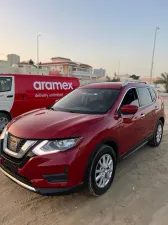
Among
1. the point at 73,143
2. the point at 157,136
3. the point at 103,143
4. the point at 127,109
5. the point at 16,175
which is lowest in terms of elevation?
the point at 157,136

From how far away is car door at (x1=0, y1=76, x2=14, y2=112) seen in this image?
6548 mm

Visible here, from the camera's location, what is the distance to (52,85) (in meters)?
7.96

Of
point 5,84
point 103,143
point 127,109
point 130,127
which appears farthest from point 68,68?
point 103,143

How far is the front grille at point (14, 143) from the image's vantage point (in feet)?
8.83

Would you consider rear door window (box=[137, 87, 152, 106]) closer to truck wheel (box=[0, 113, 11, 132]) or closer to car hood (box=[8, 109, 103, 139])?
car hood (box=[8, 109, 103, 139])

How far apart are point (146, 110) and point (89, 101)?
1376 mm

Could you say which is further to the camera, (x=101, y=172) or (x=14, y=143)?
(x=101, y=172)

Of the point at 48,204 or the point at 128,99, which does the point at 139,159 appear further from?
the point at 48,204

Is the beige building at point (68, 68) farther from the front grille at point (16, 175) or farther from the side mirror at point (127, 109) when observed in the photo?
the front grille at point (16, 175)

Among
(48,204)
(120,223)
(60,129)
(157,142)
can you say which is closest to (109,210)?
(120,223)

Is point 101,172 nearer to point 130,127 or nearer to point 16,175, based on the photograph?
point 130,127

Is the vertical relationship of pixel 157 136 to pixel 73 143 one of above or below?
below

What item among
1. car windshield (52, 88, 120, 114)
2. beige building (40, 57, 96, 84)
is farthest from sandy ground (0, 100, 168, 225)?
beige building (40, 57, 96, 84)

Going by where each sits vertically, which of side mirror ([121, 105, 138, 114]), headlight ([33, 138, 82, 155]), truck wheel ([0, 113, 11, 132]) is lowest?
truck wheel ([0, 113, 11, 132])
